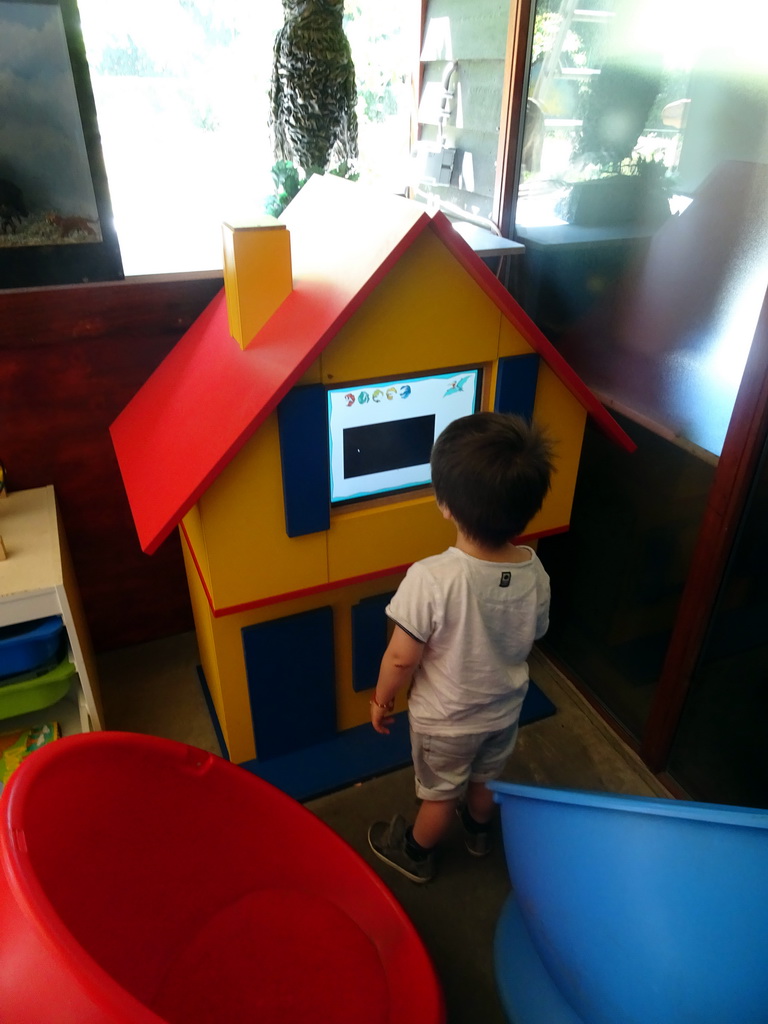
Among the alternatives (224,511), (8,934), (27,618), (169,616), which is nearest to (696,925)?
(8,934)

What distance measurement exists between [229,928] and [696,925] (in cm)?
83

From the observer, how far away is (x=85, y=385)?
1.57 meters

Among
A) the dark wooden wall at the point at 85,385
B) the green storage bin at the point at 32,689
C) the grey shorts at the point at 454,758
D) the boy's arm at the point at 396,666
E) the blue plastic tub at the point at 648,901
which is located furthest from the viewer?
the dark wooden wall at the point at 85,385

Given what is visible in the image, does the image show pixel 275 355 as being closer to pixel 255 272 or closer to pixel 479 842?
pixel 255 272

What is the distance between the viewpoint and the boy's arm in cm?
106

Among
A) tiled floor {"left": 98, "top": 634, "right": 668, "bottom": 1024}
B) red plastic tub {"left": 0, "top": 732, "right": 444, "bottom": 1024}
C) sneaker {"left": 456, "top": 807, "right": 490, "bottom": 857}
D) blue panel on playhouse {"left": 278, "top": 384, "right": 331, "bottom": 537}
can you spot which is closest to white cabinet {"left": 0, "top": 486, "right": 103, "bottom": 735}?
tiled floor {"left": 98, "top": 634, "right": 668, "bottom": 1024}

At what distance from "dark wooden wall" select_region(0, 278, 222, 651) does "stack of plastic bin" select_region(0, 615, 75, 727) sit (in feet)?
1.30

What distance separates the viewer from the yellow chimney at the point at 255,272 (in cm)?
112

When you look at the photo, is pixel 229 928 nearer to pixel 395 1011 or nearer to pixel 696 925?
pixel 395 1011

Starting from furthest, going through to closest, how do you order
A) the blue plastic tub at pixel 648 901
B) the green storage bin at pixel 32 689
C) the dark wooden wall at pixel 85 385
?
the dark wooden wall at pixel 85 385 → the green storage bin at pixel 32 689 → the blue plastic tub at pixel 648 901

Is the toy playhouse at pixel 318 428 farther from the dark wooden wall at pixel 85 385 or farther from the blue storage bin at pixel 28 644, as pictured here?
the blue storage bin at pixel 28 644

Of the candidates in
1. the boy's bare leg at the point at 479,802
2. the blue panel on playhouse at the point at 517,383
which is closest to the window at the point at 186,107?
the blue panel on playhouse at the point at 517,383

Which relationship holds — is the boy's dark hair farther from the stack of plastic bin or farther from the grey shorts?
the stack of plastic bin

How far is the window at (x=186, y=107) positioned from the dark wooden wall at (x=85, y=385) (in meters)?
0.10
